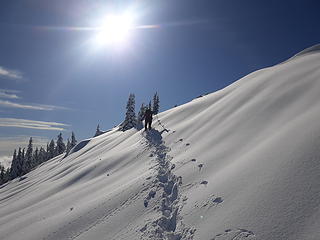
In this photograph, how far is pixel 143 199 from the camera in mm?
7867

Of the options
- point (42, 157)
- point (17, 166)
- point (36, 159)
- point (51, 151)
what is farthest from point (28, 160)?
point (51, 151)

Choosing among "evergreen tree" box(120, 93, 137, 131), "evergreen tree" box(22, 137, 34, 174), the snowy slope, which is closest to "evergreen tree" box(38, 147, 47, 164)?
"evergreen tree" box(22, 137, 34, 174)

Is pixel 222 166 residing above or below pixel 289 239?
above

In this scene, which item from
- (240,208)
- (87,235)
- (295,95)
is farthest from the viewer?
(295,95)

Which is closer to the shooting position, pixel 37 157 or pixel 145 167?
pixel 145 167

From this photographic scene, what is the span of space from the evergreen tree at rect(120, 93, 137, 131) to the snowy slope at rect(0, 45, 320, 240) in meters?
36.6

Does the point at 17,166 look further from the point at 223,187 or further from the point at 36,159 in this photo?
the point at 223,187

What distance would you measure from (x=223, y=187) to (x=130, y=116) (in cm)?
4608

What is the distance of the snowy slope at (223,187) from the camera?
15.9 ft

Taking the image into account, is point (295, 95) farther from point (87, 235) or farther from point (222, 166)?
point (87, 235)

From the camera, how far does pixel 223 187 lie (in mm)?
6355

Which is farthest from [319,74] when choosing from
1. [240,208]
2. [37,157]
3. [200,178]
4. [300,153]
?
[37,157]

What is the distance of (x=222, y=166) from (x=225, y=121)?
181 inches

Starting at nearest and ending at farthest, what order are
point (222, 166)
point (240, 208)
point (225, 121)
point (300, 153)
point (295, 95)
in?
point (240, 208), point (300, 153), point (222, 166), point (295, 95), point (225, 121)
